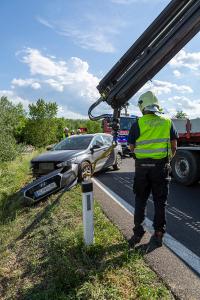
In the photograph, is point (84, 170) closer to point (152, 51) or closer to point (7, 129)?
point (152, 51)

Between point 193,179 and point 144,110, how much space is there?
449 centimetres

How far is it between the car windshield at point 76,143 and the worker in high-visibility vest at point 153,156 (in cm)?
569

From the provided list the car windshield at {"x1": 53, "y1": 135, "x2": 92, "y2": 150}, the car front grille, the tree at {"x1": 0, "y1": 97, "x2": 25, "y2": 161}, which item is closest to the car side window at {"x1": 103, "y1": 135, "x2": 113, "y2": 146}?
the car windshield at {"x1": 53, "y1": 135, "x2": 92, "y2": 150}

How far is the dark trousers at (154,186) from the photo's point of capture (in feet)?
14.0

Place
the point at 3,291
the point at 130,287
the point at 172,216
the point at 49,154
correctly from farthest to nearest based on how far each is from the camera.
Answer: the point at 49,154, the point at 172,216, the point at 3,291, the point at 130,287

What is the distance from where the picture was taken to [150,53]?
5.05m

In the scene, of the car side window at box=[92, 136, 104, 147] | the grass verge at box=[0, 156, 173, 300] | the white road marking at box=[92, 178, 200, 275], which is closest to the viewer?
the grass verge at box=[0, 156, 173, 300]

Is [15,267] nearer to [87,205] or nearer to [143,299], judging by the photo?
[87,205]

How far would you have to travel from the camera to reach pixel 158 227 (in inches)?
171

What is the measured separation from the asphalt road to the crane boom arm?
Result: 2.14 meters

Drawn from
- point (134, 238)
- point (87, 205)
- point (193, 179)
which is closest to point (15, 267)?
point (87, 205)

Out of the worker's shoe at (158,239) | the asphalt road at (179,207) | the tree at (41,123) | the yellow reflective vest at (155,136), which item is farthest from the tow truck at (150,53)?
the tree at (41,123)

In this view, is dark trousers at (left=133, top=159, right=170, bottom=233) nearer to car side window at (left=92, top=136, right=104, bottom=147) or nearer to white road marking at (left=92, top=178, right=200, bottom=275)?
white road marking at (left=92, top=178, right=200, bottom=275)

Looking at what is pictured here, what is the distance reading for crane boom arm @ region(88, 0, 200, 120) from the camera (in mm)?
4684
